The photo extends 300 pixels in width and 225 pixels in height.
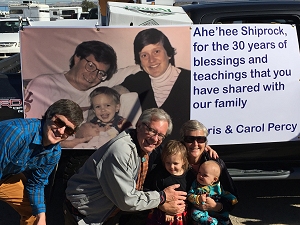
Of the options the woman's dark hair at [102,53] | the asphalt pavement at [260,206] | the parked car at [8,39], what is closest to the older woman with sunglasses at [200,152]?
the woman's dark hair at [102,53]

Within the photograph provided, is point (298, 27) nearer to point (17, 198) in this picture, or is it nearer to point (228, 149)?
point (228, 149)

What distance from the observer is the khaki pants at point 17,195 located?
312cm

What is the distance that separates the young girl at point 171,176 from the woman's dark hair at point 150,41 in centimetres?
81

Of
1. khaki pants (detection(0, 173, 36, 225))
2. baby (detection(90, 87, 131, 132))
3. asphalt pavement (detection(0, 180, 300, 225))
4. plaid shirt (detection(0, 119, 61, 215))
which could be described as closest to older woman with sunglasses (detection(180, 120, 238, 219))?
baby (detection(90, 87, 131, 132))

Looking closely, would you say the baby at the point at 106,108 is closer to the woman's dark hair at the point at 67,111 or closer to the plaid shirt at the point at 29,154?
the plaid shirt at the point at 29,154

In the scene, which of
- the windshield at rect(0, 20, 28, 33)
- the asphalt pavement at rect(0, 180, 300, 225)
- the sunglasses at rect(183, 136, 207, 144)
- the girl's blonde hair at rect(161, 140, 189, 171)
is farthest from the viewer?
the windshield at rect(0, 20, 28, 33)

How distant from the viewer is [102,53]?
3.44 metres

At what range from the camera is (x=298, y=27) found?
12.7ft

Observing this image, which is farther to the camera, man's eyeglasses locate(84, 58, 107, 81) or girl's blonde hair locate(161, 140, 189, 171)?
man's eyeglasses locate(84, 58, 107, 81)

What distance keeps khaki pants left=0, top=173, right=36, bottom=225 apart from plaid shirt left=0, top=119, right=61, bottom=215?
0.51 ft

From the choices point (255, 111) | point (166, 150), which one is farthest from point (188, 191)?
point (255, 111)

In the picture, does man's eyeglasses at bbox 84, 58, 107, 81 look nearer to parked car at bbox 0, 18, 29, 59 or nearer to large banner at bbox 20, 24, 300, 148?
large banner at bbox 20, 24, 300, 148

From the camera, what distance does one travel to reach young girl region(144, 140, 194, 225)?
2963 millimetres

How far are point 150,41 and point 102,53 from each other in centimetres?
40
